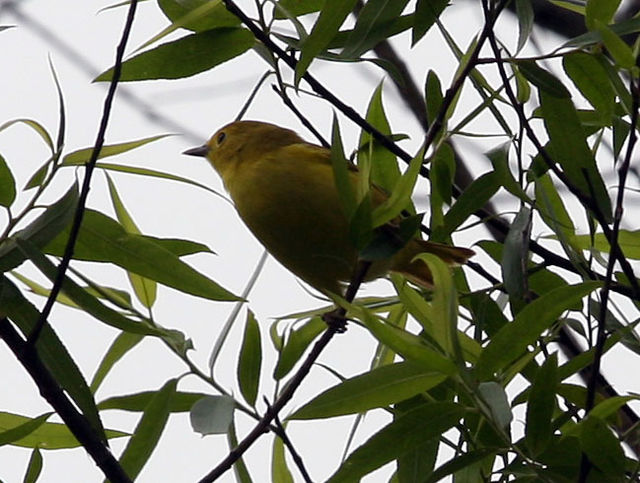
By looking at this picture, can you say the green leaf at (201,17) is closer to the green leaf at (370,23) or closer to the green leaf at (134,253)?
the green leaf at (370,23)

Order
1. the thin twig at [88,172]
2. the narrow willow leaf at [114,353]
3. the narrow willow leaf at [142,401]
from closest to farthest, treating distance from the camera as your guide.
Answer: the thin twig at [88,172]
the narrow willow leaf at [142,401]
the narrow willow leaf at [114,353]

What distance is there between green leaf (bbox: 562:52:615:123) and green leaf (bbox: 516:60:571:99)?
0.28ft

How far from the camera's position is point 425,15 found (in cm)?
199

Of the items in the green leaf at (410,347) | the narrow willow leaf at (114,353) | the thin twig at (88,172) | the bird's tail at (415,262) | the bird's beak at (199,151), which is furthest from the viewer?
the bird's beak at (199,151)

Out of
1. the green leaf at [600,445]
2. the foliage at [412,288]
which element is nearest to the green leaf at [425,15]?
the foliage at [412,288]

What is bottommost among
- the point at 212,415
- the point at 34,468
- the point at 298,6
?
→ the point at 212,415

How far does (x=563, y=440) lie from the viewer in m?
1.74

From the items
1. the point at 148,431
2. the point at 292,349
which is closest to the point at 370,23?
the point at 292,349

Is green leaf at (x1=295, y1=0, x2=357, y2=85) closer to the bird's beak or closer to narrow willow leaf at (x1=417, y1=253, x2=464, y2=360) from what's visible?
narrow willow leaf at (x1=417, y1=253, x2=464, y2=360)

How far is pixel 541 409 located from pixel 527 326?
0.13m

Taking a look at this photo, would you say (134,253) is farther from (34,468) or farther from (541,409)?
(541,409)

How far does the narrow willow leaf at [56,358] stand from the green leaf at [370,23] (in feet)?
2.35

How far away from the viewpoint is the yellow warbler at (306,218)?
2.53 m

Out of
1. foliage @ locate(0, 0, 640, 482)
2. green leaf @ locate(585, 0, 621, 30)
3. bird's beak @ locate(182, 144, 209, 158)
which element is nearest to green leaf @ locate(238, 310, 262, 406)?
foliage @ locate(0, 0, 640, 482)
